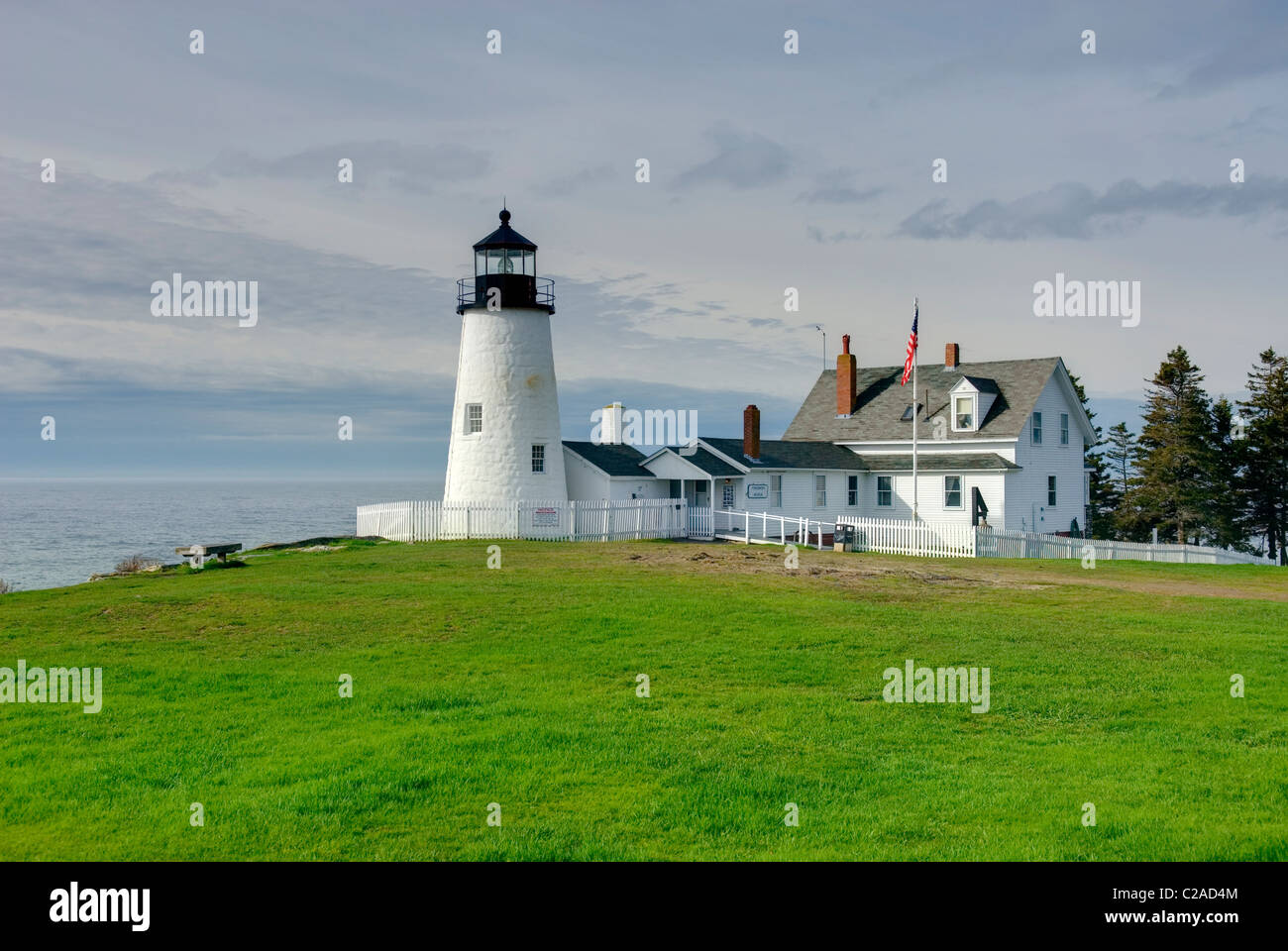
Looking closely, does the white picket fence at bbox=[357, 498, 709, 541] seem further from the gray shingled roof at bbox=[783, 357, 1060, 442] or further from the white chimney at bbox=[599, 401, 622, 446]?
the gray shingled roof at bbox=[783, 357, 1060, 442]

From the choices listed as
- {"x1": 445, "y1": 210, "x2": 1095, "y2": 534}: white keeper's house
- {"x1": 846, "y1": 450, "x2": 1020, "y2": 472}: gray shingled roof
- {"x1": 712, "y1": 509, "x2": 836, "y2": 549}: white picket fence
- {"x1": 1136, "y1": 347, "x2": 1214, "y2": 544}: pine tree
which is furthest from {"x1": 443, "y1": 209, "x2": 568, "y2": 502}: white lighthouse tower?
{"x1": 1136, "y1": 347, "x2": 1214, "y2": 544}: pine tree

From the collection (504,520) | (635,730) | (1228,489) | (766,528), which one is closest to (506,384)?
(504,520)

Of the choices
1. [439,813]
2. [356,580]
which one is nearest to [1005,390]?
[356,580]

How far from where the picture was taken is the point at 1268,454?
53.9 meters

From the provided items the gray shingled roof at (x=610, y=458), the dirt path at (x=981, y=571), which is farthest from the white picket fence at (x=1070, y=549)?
the gray shingled roof at (x=610, y=458)

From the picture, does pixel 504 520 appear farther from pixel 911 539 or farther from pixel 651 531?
pixel 911 539

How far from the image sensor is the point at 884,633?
1734cm

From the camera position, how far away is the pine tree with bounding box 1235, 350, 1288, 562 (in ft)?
176

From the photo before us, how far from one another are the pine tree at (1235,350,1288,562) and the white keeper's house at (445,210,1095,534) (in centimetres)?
1073

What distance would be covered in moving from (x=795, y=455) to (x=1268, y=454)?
87.6ft

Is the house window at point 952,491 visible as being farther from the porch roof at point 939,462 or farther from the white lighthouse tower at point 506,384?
the white lighthouse tower at point 506,384

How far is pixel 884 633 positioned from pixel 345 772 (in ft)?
33.5
